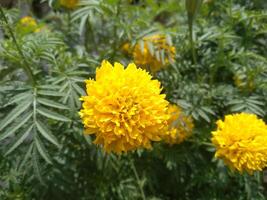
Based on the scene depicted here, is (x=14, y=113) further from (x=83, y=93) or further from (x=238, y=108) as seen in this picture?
(x=238, y=108)

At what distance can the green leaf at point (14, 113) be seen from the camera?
135 cm

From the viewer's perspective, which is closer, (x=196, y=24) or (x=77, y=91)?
(x=77, y=91)

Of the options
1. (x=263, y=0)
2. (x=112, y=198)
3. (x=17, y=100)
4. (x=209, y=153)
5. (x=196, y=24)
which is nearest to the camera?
(x=17, y=100)

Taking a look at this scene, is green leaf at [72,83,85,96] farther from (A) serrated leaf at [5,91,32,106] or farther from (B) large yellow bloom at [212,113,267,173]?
(B) large yellow bloom at [212,113,267,173]

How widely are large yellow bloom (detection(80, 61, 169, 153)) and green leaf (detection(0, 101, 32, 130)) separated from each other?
0.78 feet

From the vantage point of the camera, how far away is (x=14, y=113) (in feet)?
4.51

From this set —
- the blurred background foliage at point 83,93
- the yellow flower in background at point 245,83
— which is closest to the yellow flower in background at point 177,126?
the blurred background foliage at point 83,93

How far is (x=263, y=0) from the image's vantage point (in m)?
2.49

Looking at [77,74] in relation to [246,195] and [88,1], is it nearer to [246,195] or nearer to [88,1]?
[88,1]

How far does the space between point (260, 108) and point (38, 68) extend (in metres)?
0.91

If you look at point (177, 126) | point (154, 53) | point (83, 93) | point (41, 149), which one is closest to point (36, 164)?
point (41, 149)

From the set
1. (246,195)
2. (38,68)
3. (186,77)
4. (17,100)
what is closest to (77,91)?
(17,100)

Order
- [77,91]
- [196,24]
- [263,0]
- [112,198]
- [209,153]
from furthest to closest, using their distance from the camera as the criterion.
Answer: [263,0] → [196,24] → [209,153] → [112,198] → [77,91]

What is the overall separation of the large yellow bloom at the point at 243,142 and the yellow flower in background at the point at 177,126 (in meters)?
0.16
